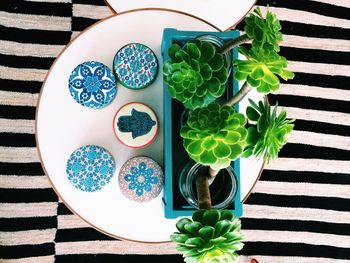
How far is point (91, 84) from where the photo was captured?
0.98 meters

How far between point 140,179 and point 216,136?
0.42 metres

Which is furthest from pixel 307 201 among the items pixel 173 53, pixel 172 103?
pixel 173 53

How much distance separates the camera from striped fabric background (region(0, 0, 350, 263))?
1.40 metres

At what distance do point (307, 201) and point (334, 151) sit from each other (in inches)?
8.4

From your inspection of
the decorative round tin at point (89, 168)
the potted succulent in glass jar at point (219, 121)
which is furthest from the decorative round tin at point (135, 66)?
the potted succulent in glass jar at point (219, 121)

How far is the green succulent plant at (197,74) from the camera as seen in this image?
613mm

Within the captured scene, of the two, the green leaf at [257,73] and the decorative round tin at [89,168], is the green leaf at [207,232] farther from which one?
the decorative round tin at [89,168]

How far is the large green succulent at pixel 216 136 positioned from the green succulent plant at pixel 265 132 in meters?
0.04

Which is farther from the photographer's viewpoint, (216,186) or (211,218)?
(216,186)

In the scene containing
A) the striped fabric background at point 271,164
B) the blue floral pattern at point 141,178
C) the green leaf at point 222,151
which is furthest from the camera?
the striped fabric background at point 271,164

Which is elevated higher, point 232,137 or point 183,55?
point 183,55

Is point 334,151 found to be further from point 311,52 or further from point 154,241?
point 154,241

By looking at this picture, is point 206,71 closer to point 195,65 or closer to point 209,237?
point 195,65

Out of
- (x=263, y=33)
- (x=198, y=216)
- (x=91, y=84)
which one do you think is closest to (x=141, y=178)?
(x=91, y=84)
